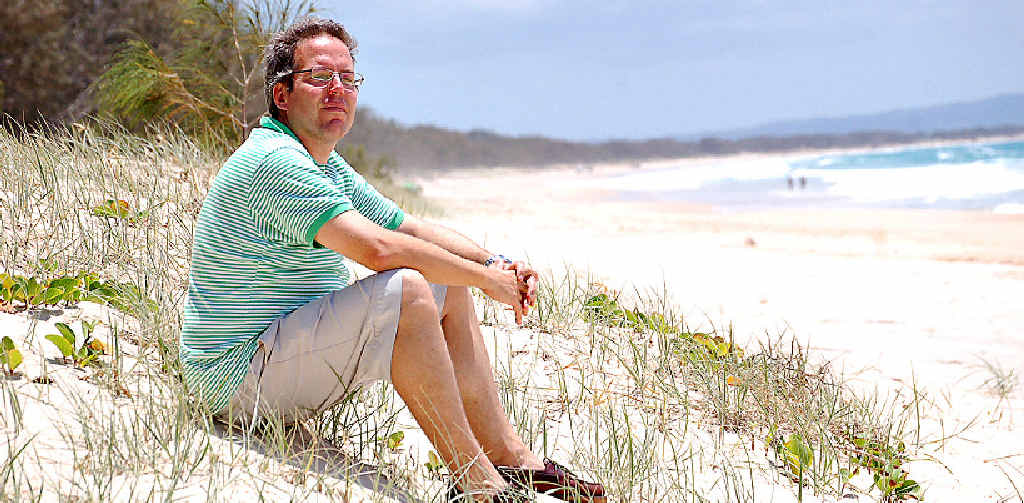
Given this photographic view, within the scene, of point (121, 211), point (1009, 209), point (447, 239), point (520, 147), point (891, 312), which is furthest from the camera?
point (520, 147)

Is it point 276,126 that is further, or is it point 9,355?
point 276,126

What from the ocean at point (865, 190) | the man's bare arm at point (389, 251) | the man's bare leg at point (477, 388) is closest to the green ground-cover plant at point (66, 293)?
the man's bare arm at point (389, 251)

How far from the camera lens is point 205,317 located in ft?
7.07

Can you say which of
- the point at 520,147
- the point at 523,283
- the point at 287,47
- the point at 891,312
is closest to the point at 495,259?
the point at 523,283

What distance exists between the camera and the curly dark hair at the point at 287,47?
90.0 inches

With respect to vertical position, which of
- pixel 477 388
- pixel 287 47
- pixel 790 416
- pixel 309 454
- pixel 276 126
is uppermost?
pixel 287 47

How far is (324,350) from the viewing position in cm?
206

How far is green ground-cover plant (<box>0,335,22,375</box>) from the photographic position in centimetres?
212

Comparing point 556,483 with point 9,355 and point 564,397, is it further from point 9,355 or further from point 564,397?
point 9,355

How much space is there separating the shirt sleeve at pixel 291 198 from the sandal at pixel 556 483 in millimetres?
804

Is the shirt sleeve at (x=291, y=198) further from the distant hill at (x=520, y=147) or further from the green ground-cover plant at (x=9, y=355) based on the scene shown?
the distant hill at (x=520, y=147)

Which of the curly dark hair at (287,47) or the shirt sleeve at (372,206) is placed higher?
the curly dark hair at (287,47)

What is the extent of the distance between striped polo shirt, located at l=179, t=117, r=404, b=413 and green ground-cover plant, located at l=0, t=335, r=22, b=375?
398mm

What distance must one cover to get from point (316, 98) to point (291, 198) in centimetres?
36
